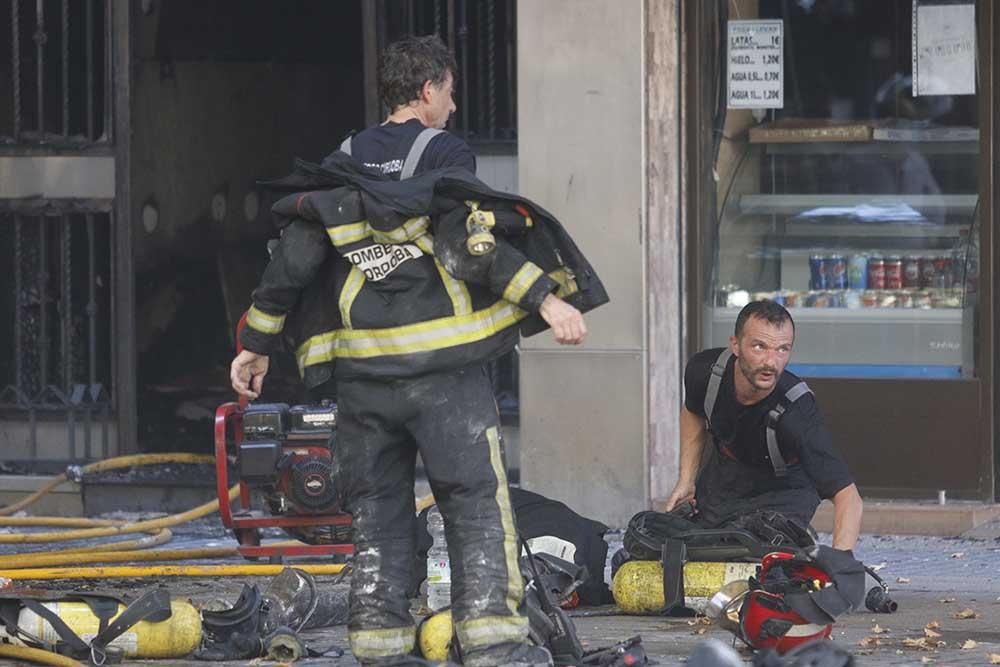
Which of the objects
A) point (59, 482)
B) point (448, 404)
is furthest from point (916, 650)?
point (59, 482)

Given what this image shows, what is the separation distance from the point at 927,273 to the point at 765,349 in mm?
2316

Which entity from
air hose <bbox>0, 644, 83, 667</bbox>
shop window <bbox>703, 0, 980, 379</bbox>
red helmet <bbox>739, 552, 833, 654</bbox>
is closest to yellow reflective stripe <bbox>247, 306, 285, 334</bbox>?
air hose <bbox>0, 644, 83, 667</bbox>

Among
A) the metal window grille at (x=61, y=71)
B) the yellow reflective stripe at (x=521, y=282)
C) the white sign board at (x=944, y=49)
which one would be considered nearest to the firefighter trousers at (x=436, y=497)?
the yellow reflective stripe at (x=521, y=282)

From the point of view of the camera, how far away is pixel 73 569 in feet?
25.8

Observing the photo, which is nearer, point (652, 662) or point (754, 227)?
point (652, 662)

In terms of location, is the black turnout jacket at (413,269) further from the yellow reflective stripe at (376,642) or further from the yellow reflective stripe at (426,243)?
the yellow reflective stripe at (376,642)

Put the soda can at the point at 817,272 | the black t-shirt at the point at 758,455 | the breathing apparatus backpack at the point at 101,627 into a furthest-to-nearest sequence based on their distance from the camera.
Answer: the soda can at the point at 817,272
the black t-shirt at the point at 758,455
the breathing apparatus backpack at the point at 101,627

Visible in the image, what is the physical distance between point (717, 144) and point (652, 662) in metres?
3.54

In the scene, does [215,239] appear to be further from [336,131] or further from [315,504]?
[315,504]

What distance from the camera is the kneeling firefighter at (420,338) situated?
5.77 meters

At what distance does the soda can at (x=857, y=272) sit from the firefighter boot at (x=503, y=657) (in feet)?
12.5

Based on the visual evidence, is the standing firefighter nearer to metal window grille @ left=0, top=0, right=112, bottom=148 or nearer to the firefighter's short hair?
the firefighter's short hair

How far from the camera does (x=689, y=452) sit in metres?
7.46

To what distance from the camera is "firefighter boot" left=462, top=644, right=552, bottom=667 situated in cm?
578
